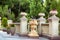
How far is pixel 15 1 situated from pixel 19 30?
1313cm

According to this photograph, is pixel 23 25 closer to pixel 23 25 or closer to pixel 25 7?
pixel 23 25

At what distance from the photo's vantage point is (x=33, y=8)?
23234 millimetres

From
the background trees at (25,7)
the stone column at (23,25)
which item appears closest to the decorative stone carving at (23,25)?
the stone column at (23,25)

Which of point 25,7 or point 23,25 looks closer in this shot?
point 23,25

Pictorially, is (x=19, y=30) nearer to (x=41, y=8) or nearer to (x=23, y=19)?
(x=23, y=19)

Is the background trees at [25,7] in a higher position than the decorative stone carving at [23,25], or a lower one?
higher

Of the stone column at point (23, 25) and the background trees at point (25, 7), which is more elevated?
the background trees at point (25, 7)

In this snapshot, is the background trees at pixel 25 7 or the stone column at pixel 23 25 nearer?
the stone column at pixel 23 25

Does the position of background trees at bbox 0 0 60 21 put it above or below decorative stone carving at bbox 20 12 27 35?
above

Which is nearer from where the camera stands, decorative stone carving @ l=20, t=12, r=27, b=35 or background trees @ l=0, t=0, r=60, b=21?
decorative stone carving @ l=20, t=12, r=27, b=35

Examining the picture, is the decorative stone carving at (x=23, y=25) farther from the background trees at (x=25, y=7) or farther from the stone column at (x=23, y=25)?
the background trees at (x=25, y=7)

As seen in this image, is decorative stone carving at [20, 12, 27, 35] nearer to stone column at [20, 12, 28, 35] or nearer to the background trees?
stone column at [20, 12, 28, 35]

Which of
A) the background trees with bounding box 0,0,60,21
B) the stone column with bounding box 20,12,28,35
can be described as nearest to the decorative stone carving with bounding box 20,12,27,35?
the stone column with bounding box 20,12,28,35

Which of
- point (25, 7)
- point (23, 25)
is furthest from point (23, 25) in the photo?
point (25, 7)
